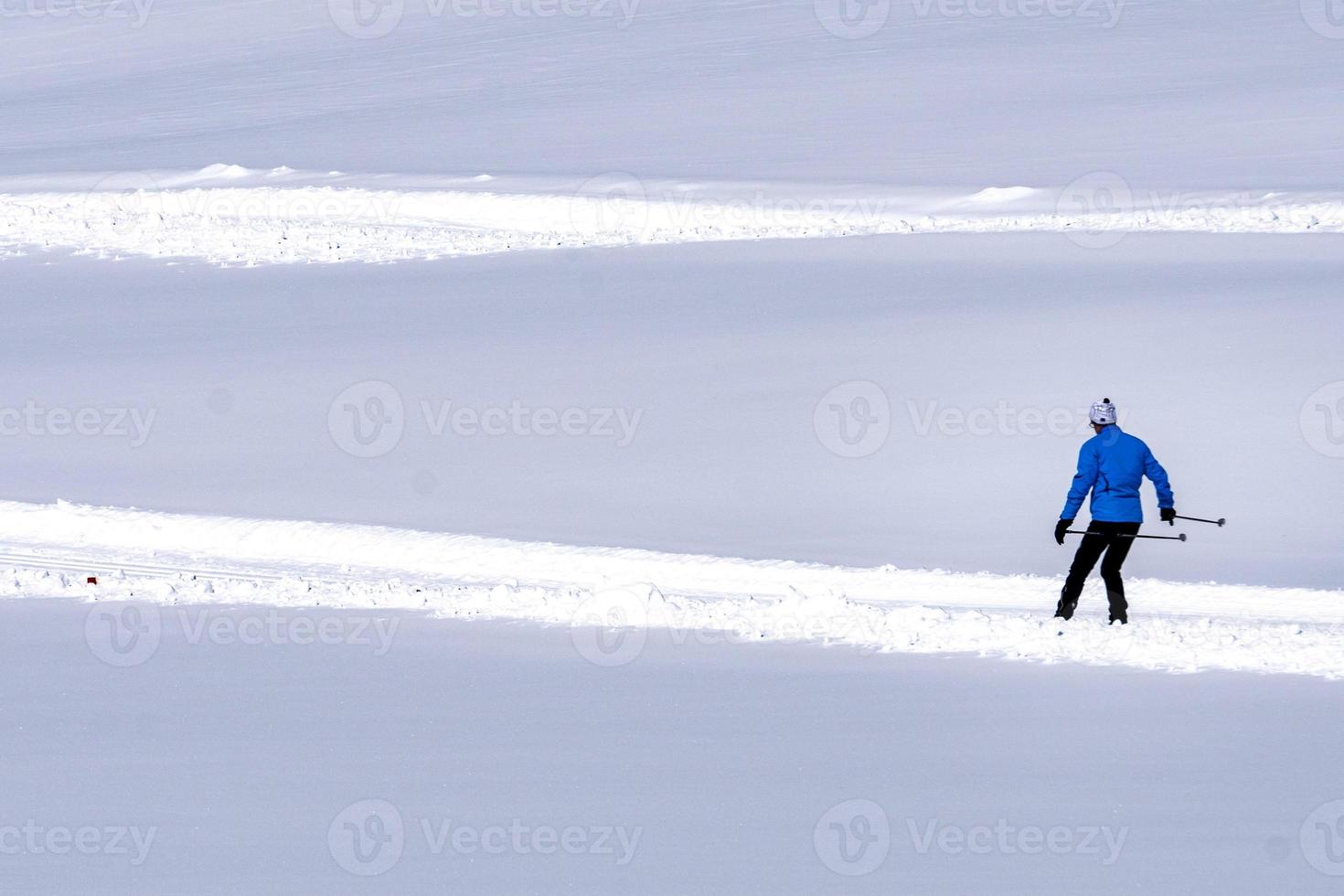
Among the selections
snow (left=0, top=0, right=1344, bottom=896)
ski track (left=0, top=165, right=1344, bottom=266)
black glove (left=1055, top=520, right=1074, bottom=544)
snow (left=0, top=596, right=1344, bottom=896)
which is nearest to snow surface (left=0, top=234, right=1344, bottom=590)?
snow (left=0, top=0, right=1344, bottom=896)

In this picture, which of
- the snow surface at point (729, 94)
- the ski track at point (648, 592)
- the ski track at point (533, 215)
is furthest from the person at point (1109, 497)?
the snow surface at point (729, 94)

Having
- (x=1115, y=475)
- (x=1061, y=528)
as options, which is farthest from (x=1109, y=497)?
(x=1061, y=528)

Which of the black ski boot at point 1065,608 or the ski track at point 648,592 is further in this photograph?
the black ski boot at point 1065,608

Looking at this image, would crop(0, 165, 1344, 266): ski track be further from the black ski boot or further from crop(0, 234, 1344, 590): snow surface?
the black ski boot

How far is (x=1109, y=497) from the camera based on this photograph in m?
8.12

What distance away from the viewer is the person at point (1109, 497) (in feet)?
26.4

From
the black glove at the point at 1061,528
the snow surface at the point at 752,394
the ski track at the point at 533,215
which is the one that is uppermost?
the ski track at the point at 533,215

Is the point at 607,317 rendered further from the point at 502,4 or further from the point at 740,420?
the point at 502,4

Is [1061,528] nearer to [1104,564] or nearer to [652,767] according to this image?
[1104,564]

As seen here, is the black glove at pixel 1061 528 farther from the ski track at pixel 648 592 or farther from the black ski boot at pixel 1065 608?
the ski track at pixel 648 592

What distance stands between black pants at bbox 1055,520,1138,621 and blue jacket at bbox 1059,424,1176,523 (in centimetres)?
6

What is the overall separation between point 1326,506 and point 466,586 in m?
4.99

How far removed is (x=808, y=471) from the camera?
10375 mm

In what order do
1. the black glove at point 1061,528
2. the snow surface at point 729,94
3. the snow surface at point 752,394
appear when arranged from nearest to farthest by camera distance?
the black glove at point 1061,528 → the snow surface at point 752,394 → the snow surface at point 729,94
